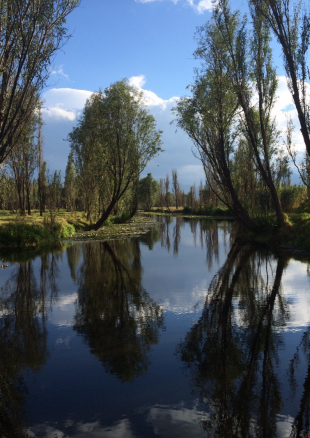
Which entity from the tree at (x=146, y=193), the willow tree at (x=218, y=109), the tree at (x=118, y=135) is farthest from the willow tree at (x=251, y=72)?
the tree at (x=146, y=193)

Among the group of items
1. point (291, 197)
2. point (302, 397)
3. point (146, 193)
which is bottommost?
point (302, 397)

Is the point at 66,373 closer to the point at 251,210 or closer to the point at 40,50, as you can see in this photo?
the point at 40,50

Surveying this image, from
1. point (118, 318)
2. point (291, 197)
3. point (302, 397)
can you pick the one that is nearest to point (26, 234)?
point (118, 318)

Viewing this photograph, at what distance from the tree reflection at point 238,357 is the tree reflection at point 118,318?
0.67 m

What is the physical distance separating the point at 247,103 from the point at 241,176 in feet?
23.8

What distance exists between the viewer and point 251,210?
21.0 meters

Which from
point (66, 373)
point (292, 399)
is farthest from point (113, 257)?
point (292, 399)

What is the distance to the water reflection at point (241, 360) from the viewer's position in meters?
3.40

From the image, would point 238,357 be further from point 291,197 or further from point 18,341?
point 291,197

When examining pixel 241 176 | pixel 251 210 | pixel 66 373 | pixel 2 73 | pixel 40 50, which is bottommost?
pixel 66 373

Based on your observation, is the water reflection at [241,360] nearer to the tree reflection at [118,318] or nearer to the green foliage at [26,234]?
the tree reflection at [118,318]

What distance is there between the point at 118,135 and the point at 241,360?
855 inches

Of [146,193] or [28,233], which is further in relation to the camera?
[146,193]

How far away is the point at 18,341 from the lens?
5.61 meters
